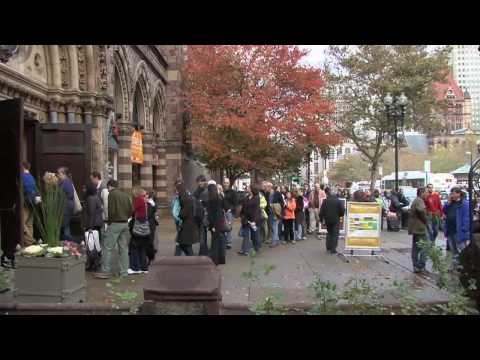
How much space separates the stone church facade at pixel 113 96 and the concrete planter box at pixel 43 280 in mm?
5589

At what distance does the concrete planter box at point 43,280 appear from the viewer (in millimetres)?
6570

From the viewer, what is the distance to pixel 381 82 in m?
32.8

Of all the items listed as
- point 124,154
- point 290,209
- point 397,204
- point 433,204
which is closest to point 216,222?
point 290,209

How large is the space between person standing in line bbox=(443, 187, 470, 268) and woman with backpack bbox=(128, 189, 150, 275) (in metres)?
5.84

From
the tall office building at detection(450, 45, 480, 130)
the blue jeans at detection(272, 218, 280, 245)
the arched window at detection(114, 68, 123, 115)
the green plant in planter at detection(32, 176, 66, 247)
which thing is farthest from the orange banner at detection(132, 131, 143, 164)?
the tall office building at detection(450, 45, 480, 130)

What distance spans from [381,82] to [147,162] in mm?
16488

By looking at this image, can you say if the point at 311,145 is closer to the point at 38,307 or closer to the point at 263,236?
the point at 263,236

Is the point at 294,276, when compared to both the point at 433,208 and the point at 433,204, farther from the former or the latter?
the point at 433,204

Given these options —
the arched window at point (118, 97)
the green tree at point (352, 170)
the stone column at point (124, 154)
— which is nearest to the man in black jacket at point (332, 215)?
the stone column at point (124, 154)

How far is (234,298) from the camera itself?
7.57 meters

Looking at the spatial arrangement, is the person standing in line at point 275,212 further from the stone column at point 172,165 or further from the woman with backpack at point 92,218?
the stone column at point 172,165

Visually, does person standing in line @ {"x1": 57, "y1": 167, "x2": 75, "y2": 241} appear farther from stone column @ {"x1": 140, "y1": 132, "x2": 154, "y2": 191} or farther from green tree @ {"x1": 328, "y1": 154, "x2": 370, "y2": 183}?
green tree @ {"x1": 328, "y1": 154, "x2": 370, "y2": 183}
